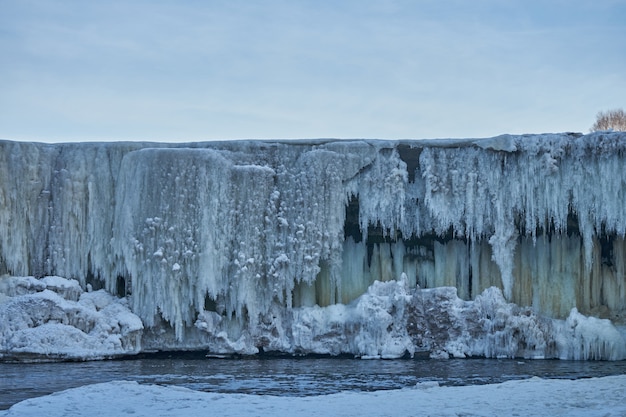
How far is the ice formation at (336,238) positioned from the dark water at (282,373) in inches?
42.9

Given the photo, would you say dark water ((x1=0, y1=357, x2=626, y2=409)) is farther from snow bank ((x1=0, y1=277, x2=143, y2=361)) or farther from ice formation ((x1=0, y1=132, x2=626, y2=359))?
ice formation ((x1=0, y1=132, x2=626, y2=359))

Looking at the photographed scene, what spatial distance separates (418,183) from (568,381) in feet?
33.0

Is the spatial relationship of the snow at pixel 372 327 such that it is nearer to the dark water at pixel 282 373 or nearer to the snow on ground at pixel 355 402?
the dark water at pixel 282 373

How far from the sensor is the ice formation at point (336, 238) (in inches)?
1130

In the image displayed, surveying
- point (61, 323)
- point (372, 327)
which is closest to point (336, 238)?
point (372, 327)

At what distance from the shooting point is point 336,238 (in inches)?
1158

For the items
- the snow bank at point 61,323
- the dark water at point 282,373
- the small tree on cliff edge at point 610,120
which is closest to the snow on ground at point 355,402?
the dark water at point 282,373

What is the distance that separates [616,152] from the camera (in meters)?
28.6

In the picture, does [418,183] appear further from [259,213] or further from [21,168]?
[21,168]

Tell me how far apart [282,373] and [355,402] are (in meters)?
5.87

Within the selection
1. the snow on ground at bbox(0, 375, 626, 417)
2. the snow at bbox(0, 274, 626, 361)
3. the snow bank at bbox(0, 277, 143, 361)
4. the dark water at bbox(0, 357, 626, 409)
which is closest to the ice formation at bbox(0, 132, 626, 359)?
the snow at bbox(0, 274, 626, 361)

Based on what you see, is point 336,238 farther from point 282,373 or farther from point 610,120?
point 610,120

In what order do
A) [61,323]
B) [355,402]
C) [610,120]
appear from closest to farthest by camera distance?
[355,402] < [61,323] < [610,120]

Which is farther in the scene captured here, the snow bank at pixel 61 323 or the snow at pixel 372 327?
the snow at pixel 372 327
